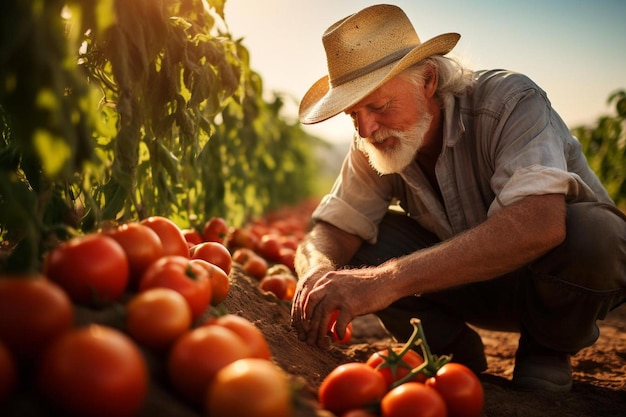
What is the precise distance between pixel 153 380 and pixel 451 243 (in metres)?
1.38

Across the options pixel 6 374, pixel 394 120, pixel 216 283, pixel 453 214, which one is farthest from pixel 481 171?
pixel 6 374

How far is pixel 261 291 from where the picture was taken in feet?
10.3

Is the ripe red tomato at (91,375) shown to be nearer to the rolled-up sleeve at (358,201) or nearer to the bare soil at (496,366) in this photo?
the bare soil at (496,366)

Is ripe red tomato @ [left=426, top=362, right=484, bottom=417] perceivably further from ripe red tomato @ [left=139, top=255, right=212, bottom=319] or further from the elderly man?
ripe red tomato @ [left=139, top=255, right=212, bottom=319]

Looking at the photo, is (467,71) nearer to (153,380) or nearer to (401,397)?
(401,397)

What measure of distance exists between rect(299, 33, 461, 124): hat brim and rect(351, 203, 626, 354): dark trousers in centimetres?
91

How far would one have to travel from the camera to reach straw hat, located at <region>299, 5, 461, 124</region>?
9.18ft

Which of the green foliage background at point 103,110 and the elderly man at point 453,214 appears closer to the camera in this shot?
the green foliage background at point 103,110

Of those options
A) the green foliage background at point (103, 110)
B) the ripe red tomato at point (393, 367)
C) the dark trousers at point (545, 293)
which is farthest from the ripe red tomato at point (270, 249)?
the ripe red tomato at point (393, 367)

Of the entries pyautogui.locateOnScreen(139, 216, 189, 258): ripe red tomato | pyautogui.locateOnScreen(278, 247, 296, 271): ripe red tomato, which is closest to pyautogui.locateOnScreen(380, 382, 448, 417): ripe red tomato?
pyautogui.locateOnScreen(139, 216, 189, 258): ripe red tomato

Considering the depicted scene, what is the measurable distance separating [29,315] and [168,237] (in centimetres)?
71

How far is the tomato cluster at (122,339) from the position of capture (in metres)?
1.21

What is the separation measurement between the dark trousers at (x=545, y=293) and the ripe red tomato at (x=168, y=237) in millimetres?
1469

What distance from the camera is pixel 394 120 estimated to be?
9.35 ft
